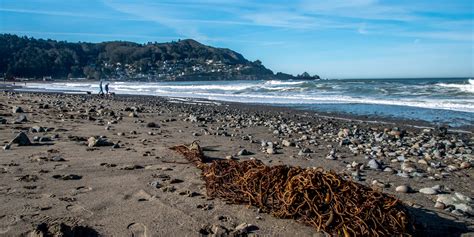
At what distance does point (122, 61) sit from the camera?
12838 centimetres

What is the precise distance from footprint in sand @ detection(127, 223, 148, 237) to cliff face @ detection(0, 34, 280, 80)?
99.6m

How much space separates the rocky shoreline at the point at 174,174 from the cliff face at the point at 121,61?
94322 millimetres

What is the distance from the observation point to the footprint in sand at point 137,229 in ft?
10.7

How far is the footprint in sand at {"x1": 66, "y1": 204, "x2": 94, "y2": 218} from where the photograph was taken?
3595 mm

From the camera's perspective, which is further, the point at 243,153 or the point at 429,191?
the point at 243,153

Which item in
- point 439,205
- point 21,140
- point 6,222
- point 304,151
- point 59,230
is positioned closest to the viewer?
point 59,230

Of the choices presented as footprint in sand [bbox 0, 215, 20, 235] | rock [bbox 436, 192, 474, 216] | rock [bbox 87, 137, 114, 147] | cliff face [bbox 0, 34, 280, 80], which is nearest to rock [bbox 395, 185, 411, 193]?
rock [bbox 436, 192, 474, 216]

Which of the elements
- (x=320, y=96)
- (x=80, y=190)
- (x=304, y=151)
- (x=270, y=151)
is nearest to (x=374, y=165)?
(x=304, y=151)

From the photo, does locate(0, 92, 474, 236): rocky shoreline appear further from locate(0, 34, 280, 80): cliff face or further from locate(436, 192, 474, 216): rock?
locate(0, 34, 280, 80): cliff face

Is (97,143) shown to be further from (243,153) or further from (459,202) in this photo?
(459,202)

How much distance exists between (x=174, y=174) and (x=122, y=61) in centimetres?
12959

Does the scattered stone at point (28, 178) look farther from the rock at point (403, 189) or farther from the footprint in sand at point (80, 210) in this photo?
the rock at point (403, 189)

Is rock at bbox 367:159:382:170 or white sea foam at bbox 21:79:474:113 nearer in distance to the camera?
rock at bbox 367:159:382:170

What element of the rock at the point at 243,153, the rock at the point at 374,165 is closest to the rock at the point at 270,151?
the rock at the point at 243,153
